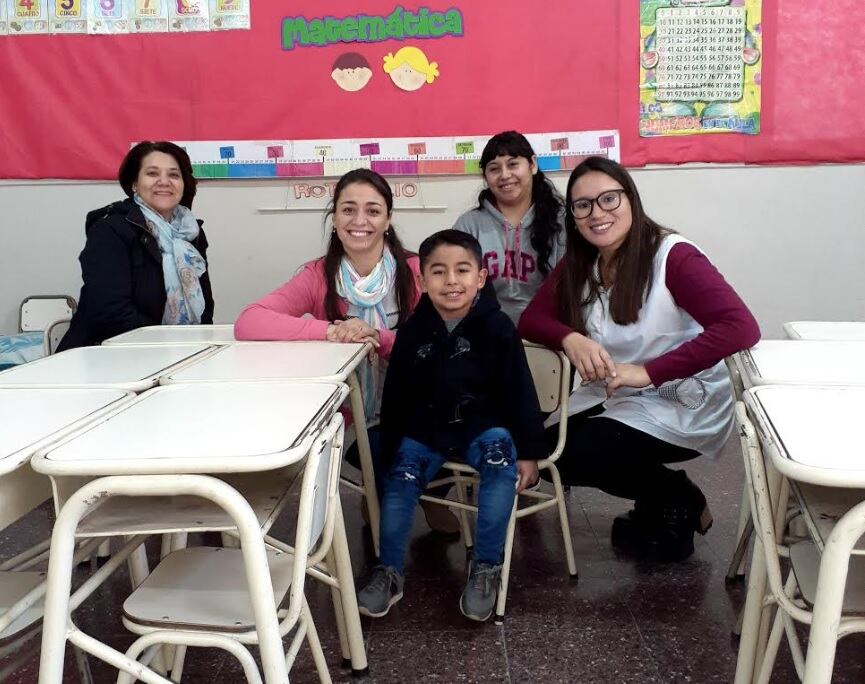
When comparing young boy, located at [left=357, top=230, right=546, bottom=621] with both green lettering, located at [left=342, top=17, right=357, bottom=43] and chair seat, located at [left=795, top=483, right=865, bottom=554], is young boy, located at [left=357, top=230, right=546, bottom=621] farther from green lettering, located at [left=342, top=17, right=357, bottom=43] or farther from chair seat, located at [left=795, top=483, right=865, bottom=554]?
green lettering, located at [left=342, top=17, right=357, bottom=43]

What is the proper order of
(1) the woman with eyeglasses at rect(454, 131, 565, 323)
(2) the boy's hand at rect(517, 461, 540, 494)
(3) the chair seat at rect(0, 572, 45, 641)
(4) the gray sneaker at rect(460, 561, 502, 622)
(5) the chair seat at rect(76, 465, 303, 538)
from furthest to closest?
1. (1) the woman with eyeglasses at rect(454, 131, 565, 323)
2. (2) the boy's hand at rect(517, 461, 540, 494)
3. (4) the gray sneaker at rect(460, 561, 502, 622)
4. (3) the chair seat at rect(0, 572, 45, 641)
5. (5) the chair seat at rect(76, 465, 303, 538)

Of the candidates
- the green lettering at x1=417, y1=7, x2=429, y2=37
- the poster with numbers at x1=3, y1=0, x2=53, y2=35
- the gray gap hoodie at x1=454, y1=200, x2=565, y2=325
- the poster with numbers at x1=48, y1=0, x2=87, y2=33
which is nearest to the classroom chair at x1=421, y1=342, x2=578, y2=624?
the gray gap hoodie at x1=454, y1=200, x2=565, y2=325

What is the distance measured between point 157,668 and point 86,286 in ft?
4.49

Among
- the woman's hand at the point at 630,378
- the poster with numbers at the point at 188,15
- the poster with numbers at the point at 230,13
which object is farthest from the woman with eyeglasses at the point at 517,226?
the poster with numbers at the point at 188,15

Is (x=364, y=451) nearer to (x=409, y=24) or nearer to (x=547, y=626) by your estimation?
(x=547, y=626)

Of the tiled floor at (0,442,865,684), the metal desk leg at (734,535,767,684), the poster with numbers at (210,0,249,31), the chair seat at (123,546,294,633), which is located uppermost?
the poster with numbers at (210,0,249,31)

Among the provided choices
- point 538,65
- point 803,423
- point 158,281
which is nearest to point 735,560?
point 803,423

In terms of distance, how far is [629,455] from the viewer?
2074 mm

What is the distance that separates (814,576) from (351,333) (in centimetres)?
121

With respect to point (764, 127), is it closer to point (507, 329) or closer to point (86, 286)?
point (507, 329)

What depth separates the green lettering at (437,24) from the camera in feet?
11.1

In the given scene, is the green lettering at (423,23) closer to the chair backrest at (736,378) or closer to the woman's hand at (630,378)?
the woman's hand at (630,378)

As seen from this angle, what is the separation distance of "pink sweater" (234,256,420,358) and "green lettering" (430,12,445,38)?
143 cm

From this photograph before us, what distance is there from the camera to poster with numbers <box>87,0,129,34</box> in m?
3.44
